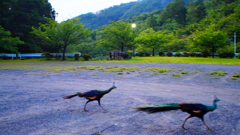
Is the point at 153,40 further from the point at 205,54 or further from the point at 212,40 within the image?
the point at 212,40

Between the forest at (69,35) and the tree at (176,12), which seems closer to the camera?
the forest at (69,35)

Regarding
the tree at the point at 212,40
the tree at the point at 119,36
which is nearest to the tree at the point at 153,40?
the tree at the point at 119,36

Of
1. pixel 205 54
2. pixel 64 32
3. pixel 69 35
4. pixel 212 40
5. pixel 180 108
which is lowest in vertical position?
pixel 180 108

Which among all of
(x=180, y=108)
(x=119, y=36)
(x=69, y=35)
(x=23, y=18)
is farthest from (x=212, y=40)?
(x=23, y=18)

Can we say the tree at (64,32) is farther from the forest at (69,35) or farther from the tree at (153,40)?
the tree at (153,40)

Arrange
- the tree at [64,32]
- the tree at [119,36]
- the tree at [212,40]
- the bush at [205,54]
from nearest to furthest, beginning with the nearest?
the tree at [64,32] → the tree at [212,40] → the bush at [205,54] → the tree at [119,36]

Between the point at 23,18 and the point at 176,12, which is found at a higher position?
the point at 176,12

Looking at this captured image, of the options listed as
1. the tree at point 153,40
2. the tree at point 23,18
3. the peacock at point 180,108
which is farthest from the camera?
the tree at point 153,40

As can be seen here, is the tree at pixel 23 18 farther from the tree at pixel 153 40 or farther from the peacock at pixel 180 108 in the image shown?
the peacock at pixel 180 108

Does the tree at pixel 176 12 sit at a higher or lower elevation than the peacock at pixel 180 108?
higher

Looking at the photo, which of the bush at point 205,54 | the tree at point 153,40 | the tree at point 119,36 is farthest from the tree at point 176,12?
the bush at point 205,54

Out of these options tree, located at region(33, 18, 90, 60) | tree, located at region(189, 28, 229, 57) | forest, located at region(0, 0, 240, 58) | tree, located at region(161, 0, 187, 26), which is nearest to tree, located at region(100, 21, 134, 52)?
forest, located at region(0, 0, 240, 58)

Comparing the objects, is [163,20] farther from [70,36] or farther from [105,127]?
[105,127]

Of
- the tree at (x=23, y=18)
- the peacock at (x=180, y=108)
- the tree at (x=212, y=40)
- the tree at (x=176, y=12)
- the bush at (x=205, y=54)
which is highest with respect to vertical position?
the tree at (x=176, y=12)
